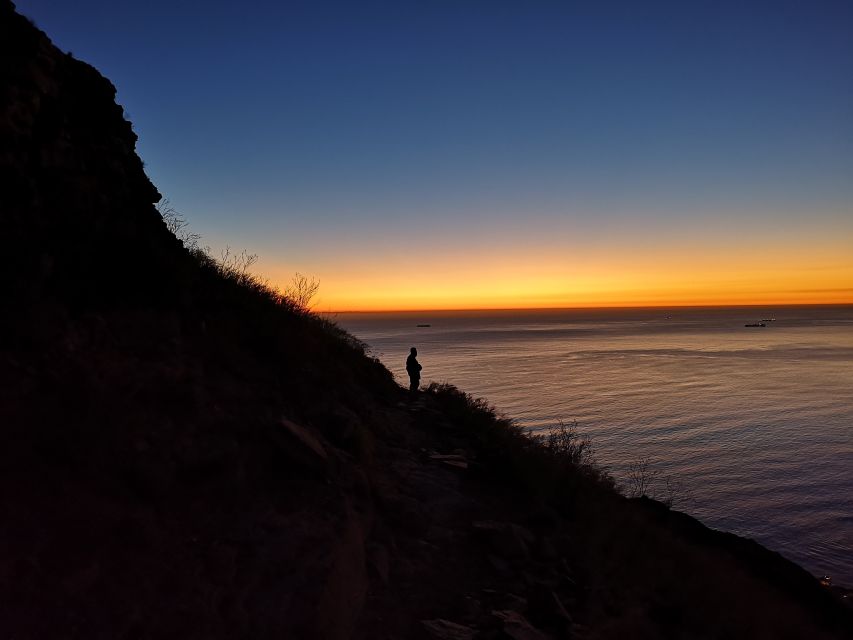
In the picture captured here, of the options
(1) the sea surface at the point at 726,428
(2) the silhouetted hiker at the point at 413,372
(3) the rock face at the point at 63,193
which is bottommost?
(1) the sea surface at the point at 726,428

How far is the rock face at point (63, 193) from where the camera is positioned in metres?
6.42

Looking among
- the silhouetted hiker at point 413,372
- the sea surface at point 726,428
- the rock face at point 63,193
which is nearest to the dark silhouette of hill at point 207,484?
the rock face at point 63,193

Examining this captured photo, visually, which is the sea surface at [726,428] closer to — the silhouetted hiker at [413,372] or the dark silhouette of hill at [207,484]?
the dark silhouette of hill at [207,484]

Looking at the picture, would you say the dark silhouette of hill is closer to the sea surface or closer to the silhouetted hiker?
the sea surface

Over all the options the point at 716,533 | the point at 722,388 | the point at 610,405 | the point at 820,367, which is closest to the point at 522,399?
the point at 610,405

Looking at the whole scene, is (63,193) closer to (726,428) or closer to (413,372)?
(413,372)

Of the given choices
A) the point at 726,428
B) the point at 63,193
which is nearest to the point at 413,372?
the point at 63,193

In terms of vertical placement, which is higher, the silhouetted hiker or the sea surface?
the silhouetted hiker

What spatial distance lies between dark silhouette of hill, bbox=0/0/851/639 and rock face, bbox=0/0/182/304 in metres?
0.03

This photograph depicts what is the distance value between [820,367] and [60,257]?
2587 inches

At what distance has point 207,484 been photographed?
18.9 feet

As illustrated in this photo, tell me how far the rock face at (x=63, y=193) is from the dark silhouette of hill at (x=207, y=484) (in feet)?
0.11

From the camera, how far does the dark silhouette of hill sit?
15.1ft

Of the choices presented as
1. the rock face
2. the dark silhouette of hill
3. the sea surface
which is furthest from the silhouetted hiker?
the rock face
